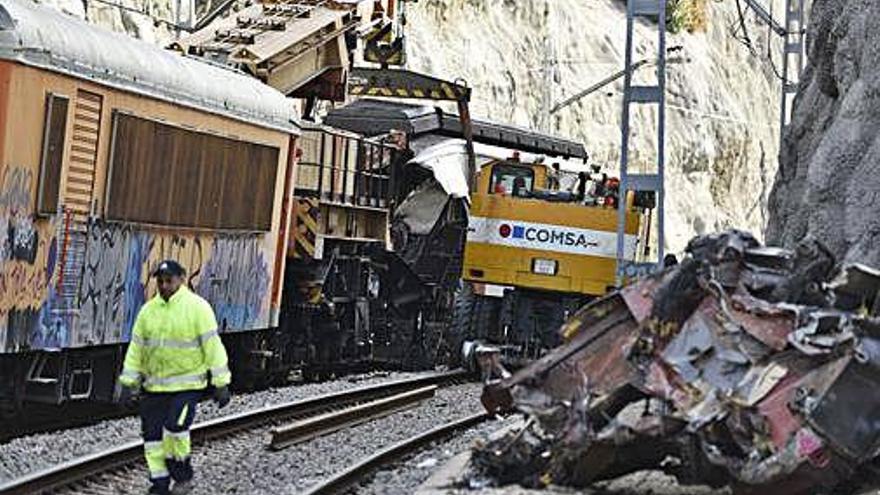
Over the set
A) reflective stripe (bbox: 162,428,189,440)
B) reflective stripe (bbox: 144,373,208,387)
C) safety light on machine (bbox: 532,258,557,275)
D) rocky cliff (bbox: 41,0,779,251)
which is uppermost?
rocky cliff (bbox: 41,0,779,251)

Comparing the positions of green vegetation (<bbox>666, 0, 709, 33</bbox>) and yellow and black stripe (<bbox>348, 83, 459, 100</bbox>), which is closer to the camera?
yellow and black stripe (<bbox>348, 83, 459, 100</bbox>)

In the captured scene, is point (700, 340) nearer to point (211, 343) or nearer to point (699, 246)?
point (699, 246)

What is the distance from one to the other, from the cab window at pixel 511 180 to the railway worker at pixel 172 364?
13864 millimetres

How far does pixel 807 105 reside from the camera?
19859 mm

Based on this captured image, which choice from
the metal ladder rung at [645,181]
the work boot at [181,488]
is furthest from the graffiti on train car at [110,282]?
the metal ladder rung at [645,181]

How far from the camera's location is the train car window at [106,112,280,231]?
16375 millimetres

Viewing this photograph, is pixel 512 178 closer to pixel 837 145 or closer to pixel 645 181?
pixel 645 181

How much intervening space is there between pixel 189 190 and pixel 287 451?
11.6 feet

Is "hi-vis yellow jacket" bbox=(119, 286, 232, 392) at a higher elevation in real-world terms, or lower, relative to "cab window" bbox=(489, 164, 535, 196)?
lower

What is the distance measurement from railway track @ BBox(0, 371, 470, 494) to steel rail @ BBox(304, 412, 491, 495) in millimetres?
871

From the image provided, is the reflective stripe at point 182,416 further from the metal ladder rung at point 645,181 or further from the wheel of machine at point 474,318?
the wheel of machine at point 474,318

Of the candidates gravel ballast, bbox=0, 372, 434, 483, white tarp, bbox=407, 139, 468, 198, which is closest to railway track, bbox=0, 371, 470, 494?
gravel ballast, bbox=0, 372, 434, 483

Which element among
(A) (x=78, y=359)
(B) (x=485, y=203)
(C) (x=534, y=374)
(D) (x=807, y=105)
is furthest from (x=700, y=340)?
(B) (x=485, y=203)

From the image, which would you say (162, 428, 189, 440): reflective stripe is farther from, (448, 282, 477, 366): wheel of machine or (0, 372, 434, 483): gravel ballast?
(448, 282, 477, 366): wheel of machine
